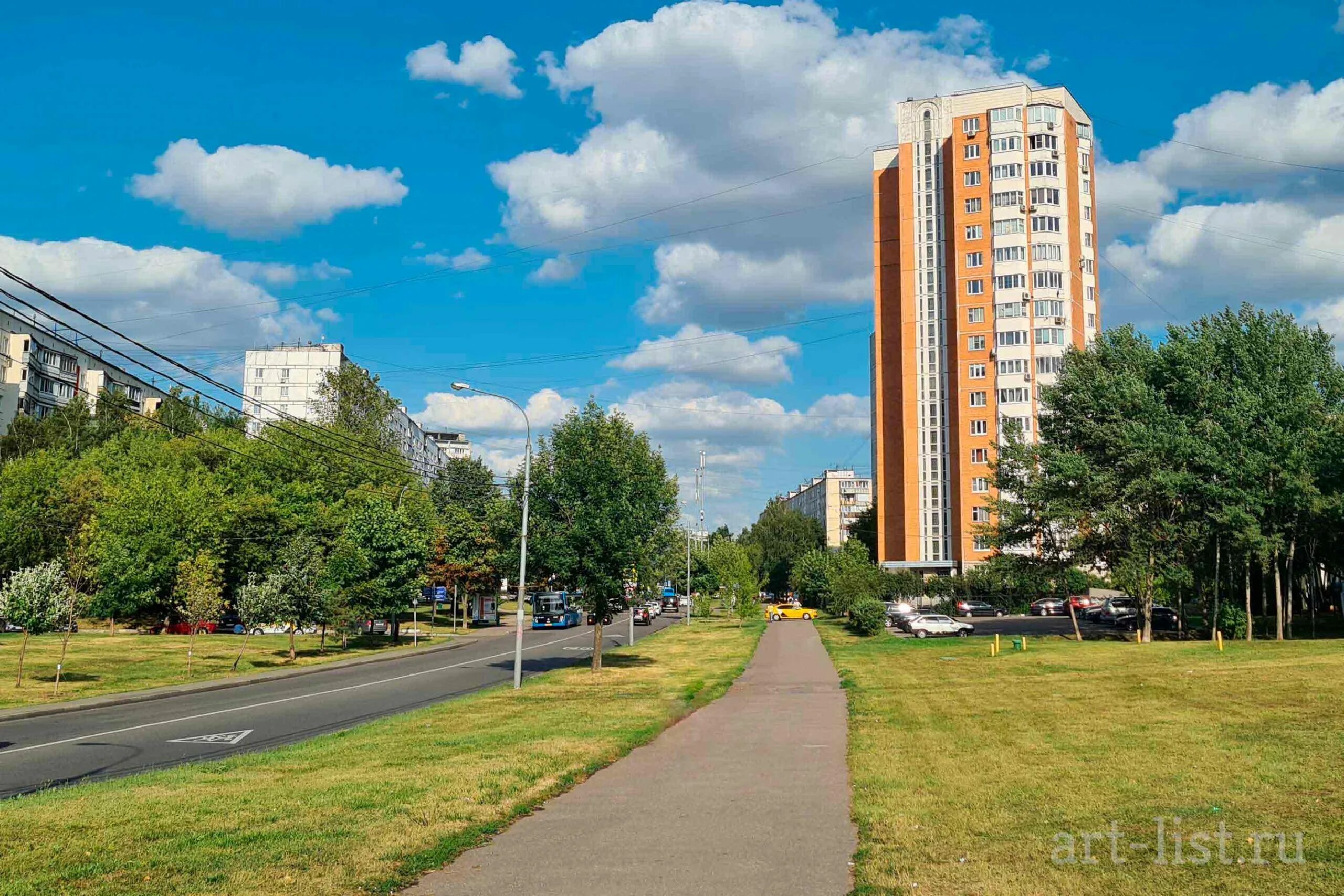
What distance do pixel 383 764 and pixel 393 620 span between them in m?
40.3

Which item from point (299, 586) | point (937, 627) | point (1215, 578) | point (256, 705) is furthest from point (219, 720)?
point (1215, 578)

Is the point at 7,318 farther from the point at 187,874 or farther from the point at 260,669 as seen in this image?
the point at 187,874

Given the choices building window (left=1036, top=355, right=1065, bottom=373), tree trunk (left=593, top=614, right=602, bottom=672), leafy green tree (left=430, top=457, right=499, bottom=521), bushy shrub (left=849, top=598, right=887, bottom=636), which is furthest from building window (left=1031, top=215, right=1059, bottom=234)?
tree trunk (left=593, top=614, right=602, bottom=672)

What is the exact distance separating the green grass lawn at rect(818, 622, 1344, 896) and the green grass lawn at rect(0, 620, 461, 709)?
2205 centimetres

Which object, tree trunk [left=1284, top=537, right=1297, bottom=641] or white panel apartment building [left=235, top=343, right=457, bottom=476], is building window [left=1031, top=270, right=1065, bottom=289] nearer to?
tree trunk [left=1284, top=537, right=1297, bottom=641]

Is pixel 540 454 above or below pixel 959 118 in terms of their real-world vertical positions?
below

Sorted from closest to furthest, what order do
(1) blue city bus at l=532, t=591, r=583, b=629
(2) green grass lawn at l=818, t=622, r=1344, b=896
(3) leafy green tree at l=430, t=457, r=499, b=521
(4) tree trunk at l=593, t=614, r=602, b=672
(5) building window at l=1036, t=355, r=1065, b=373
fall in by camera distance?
(2) green grass lawn at l=818, t=622, r=1344, b=896, (4) tree trunk at l=593, t=614, r=602, b=672, (1) blue city bus at l=532, t=591, r=583, b=629, (5) building window at l=1036, t=355, r=1065, b=373, (3) leafy green tree at l=430, t=457, r=499, b=521

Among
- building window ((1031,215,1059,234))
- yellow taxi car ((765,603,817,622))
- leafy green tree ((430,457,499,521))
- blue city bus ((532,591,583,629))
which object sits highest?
building window ((1031,215,1059,234))

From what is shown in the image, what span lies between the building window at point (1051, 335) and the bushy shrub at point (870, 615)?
37.0m

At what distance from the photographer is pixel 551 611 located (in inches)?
2776

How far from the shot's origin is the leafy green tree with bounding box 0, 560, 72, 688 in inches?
1051

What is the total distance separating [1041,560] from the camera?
44.7 m

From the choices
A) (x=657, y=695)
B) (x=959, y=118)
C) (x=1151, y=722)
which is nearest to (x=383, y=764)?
(x=657, y=695)

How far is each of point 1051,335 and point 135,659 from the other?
6959 centimetres
